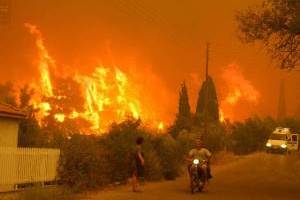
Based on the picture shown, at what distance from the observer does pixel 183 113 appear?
249ft

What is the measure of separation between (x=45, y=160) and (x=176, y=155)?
35.8 ft

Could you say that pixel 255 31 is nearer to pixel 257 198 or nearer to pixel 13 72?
pixel 257 198

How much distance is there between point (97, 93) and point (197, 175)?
187 ft

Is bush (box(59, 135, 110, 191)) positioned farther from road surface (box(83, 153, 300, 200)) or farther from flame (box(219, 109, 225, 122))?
flame (box(219, 109, 225, 122))

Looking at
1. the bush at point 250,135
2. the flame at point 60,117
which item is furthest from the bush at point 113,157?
the bush at point 250,135

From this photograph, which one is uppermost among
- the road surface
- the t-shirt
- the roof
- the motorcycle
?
the roof

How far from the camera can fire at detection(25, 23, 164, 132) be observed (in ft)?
235

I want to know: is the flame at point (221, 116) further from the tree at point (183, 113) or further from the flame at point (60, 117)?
the flame at point (60, 117)

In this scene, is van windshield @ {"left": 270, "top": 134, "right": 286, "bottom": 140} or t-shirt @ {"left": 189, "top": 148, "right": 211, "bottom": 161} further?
van windshield @ {"left": 270, "top": 134, "right": 286, "bottom": 140}

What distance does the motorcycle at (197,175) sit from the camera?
22.1 m

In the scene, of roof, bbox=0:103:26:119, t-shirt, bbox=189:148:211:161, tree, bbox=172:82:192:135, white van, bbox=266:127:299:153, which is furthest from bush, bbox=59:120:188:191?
tree, bbox=172:82:192:135

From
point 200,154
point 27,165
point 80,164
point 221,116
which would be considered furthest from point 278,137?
point 27,165

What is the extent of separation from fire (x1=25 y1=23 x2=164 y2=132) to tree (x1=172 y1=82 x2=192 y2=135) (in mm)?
2762

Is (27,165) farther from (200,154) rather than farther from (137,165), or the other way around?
(200,154)
